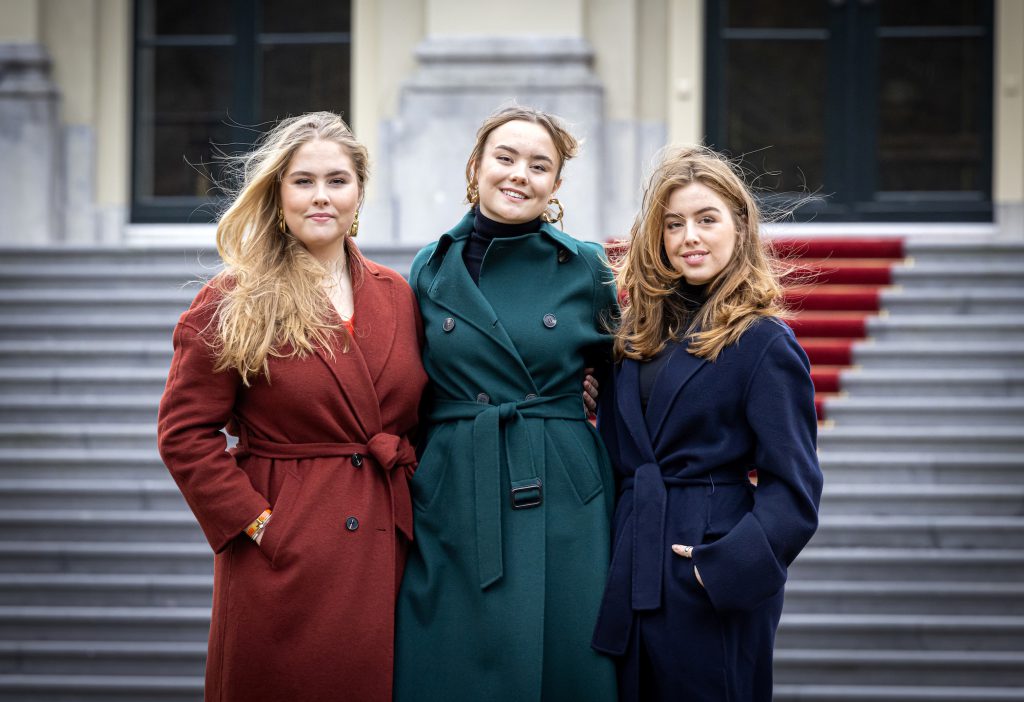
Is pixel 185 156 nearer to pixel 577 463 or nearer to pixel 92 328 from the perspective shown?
pixel 92 328

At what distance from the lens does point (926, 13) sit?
967 cm

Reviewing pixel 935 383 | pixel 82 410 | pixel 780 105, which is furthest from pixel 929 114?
pixel 82 410

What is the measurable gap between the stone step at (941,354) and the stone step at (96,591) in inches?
154

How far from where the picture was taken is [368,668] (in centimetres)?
327

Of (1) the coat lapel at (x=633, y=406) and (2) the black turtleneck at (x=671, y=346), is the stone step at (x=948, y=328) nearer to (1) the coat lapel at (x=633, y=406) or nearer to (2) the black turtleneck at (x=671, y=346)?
(2) the black turtleneck at (x=671, y=346)

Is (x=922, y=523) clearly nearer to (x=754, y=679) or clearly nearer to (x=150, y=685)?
(x=754, y=679)

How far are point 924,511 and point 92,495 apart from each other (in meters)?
4.23

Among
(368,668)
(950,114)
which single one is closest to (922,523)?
(368,668)

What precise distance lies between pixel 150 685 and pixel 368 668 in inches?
103

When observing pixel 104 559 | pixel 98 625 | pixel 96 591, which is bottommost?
pixel 98 625

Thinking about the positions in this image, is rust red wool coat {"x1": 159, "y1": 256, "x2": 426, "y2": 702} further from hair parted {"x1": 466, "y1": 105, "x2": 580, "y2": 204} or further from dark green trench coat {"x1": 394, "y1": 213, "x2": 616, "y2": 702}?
hair parted {"x1": 466, "y1": 105, "x2": 580, "y2": 204}

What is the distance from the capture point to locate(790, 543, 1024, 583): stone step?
19.2 ft

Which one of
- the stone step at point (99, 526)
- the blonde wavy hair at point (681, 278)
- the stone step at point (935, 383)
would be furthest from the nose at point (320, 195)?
the stone step at point (935, 383)

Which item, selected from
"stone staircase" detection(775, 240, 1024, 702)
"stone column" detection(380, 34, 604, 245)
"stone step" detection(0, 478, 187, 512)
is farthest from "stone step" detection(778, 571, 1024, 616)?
"stone column" detection(380, 34, 604, 245)
